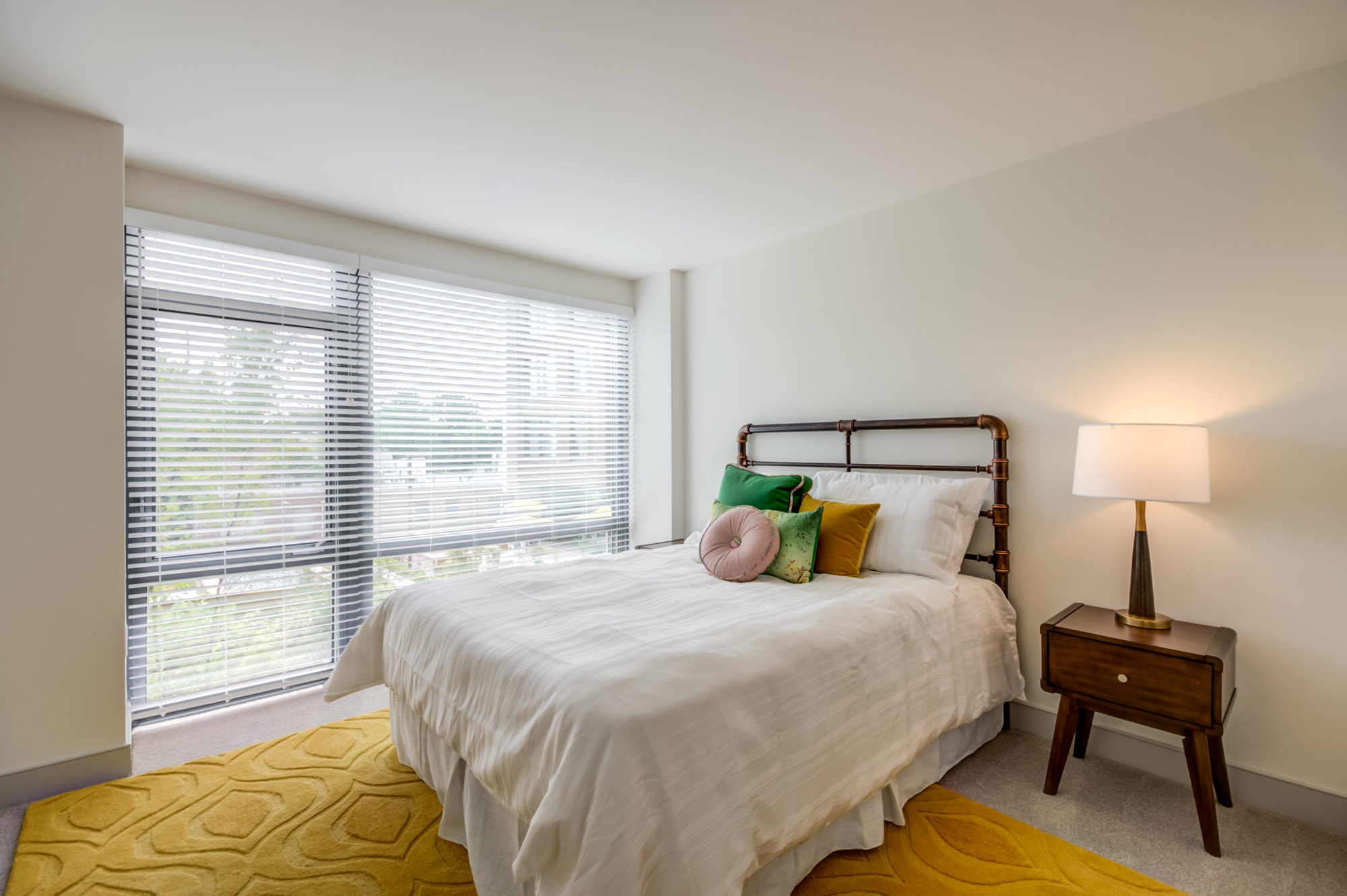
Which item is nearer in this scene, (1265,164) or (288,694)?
(1265,164)

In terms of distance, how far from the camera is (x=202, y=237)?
9.43 ft

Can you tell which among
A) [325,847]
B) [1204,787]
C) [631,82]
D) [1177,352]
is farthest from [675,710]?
[1177,352]

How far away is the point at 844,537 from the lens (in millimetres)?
2697

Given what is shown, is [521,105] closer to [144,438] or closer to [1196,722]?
[144,438]

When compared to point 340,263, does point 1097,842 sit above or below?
below

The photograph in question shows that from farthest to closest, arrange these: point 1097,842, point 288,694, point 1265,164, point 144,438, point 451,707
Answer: point 288,694
point 144,438
point 1265,164
point 1097,842
point 451,707

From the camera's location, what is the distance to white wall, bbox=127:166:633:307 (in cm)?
280

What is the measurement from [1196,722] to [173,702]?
13.5ft

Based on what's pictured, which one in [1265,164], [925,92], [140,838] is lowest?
[140,838]

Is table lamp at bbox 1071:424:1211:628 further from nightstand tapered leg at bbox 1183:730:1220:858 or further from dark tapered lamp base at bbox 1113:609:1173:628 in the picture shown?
nightstand tapered leg at bbox 1183:730:1220:858

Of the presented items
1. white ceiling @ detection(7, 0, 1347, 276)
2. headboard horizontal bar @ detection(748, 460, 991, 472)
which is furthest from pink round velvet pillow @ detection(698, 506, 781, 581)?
white ceiling @ detection(7, 0, 1347, 276)

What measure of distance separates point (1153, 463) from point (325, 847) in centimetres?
301

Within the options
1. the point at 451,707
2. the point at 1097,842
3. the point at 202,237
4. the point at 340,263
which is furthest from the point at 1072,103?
the point at 202,237

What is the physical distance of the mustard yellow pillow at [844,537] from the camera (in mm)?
2656
